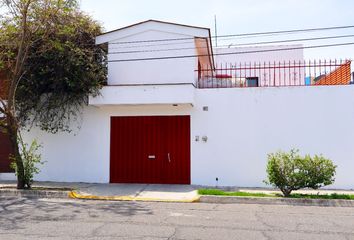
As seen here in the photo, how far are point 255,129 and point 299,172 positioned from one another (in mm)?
3012

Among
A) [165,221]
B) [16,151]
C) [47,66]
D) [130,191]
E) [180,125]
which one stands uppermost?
[47,66]

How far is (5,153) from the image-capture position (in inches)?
589

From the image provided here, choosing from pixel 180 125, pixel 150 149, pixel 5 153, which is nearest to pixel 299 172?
pixel 180 125

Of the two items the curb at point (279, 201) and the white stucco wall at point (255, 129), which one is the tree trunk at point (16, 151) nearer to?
the white stucco wall at point (255, 129)

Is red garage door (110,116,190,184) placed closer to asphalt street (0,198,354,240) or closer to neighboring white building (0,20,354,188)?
neighboring white building (0,20,354,188)

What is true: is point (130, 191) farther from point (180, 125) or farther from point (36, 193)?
point (180, 125)

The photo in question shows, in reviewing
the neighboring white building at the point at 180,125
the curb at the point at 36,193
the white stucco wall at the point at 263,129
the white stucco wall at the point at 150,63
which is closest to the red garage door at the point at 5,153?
the neighboring white building at the point at 180,125

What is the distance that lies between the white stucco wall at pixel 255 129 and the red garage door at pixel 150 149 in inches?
10.3

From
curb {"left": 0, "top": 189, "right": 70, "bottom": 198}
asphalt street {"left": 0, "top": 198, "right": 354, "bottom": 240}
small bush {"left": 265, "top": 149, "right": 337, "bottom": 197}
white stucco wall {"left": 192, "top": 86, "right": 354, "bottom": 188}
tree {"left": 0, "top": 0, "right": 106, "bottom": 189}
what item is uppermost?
tree {"left": 0, "top": 0, "right": 106, "bottom": 189}

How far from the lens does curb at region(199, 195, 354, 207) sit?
407 inches

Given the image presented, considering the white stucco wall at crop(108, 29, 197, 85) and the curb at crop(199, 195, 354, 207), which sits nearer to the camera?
the curb at crop(199, 195, 354, 207)

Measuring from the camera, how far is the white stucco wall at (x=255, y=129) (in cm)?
1301

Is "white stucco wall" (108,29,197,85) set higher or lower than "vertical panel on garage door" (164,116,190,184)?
higher

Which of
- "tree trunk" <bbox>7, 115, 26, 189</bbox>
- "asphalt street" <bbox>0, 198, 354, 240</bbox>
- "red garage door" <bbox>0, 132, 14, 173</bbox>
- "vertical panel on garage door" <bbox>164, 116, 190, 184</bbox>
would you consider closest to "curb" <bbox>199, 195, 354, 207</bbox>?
"asphalt street" <bbox>0, 198, 354, 240</bbox>
